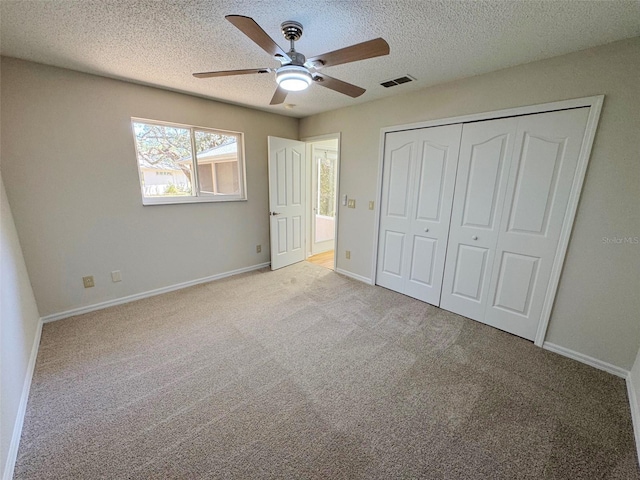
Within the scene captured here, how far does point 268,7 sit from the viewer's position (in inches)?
57.9

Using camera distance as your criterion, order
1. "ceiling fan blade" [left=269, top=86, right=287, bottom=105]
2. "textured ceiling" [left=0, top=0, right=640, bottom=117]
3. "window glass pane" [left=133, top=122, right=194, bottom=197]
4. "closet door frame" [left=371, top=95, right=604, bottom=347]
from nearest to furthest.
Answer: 1. "textured ceiling" [left=0, top=0, right=640, bottom=117]
2. "closet door frame" [left=371, top=95, right=604, bottom=347]
3. "ceiling fan blade" [left=269, top=86, right=287, bottom=105]
4. "window glass pane" [left=133, top=122, right=194, bottom=197]

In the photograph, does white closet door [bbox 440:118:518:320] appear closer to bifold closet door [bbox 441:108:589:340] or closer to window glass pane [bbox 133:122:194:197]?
bifold closet door [bbox 441:108:589:340]

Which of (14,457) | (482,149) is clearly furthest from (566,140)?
(14,457)

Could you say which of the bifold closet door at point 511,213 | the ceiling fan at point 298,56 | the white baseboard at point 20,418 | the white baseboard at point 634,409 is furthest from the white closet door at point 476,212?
the white baseboard at point 20,418

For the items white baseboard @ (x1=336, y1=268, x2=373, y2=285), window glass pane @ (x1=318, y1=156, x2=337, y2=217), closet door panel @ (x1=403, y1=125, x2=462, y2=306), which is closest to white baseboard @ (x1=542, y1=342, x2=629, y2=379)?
closet door panel @ (x1=403, y1=125, x2=462, y2=306)

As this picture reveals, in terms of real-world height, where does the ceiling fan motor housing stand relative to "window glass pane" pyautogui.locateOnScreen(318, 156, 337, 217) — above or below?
above

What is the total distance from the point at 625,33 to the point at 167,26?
290 centimetres

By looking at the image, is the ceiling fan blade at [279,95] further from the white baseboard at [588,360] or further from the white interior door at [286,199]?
the white baseboard at [588,360]

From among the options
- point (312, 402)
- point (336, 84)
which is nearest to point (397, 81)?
point (336, 84)

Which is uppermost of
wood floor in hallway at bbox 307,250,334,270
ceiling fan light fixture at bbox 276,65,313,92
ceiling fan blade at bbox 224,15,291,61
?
ceiling fan blade at bbox 224,15,291,61

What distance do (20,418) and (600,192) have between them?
13.2 ft

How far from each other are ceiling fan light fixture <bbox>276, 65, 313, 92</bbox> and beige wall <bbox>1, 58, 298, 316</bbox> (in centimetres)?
203

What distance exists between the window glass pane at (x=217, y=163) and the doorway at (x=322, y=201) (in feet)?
4.02

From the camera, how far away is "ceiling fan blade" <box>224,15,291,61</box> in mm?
1116
